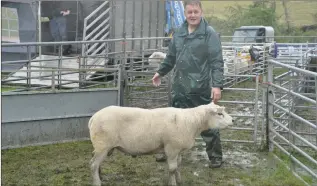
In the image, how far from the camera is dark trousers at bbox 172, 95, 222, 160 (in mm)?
5406

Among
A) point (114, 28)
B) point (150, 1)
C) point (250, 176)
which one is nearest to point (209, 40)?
point (250, 176)

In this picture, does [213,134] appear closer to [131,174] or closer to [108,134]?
[131,174]

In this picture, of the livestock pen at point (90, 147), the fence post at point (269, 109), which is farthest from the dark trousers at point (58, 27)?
the fence post at point (269, 109)

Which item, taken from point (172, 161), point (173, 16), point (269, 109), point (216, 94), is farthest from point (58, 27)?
point (172, 161)

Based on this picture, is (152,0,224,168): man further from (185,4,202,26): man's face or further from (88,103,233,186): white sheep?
(88,103,233,186): white sheep

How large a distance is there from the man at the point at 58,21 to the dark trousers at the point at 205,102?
25.8ft

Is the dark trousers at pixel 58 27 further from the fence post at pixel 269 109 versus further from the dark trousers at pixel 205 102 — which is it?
the dark trousers at pixel 205 102

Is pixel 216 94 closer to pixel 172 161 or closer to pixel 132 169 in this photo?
pixel 172 161

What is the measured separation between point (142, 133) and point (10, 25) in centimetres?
1075

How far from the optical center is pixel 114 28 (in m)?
12.8

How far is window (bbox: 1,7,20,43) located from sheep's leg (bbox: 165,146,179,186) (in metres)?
10.5

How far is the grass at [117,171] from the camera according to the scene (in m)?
5.01

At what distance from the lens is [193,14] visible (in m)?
5.20

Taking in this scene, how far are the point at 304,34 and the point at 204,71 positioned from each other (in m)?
19.8
